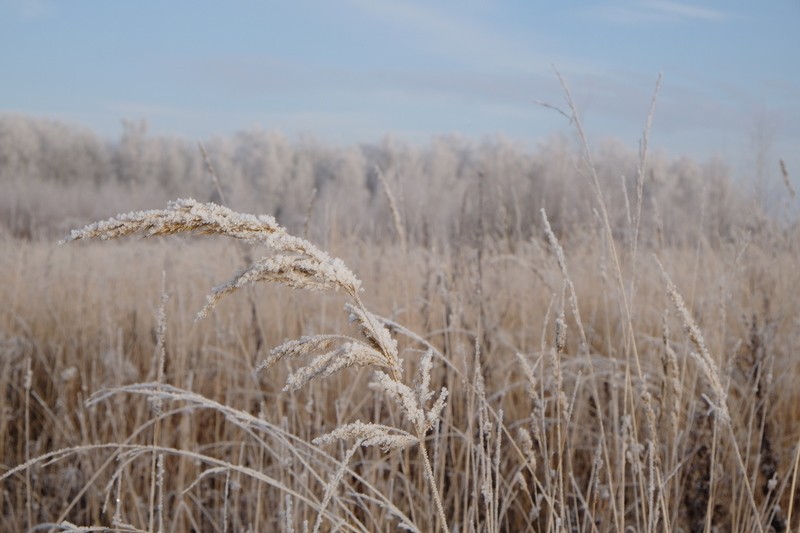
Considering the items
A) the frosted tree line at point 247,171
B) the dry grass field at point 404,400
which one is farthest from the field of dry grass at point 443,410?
the frosted tree line at point 247,171

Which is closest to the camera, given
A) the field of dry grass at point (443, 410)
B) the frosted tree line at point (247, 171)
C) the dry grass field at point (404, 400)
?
the dry grass field at point (404, 400)

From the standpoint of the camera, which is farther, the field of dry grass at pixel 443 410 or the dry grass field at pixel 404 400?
the field of dry grass at pixel 443 410

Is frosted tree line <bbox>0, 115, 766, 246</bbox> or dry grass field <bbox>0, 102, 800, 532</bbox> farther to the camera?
frosted tree line <bbox>0, 115, 766, 246</bbox>

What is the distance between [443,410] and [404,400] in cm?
192

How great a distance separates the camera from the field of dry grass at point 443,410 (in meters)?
1.52

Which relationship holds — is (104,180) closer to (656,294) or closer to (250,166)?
(250,166)

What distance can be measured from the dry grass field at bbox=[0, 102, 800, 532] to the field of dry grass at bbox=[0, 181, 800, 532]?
19 millimetres

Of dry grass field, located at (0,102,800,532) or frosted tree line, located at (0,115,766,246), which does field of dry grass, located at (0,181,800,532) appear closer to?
dry grass field, located at (0,102,800,532)

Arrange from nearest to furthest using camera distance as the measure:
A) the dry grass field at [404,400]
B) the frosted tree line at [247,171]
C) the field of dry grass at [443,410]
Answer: the dry grass field at [404,400] → the field of dry grass at [443,410] → the frosted tree line at [247,171]

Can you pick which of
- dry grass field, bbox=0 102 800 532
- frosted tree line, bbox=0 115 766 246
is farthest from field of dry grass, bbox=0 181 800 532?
frosted tree line, bbox=0 115 766 246

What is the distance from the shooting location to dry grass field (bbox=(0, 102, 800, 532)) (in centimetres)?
120

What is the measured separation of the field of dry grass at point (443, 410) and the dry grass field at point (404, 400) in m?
0.02

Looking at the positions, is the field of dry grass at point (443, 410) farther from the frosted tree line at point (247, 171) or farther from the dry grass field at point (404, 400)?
the frosted tree line at point (247, 171)

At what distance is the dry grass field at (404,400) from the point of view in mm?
1201
